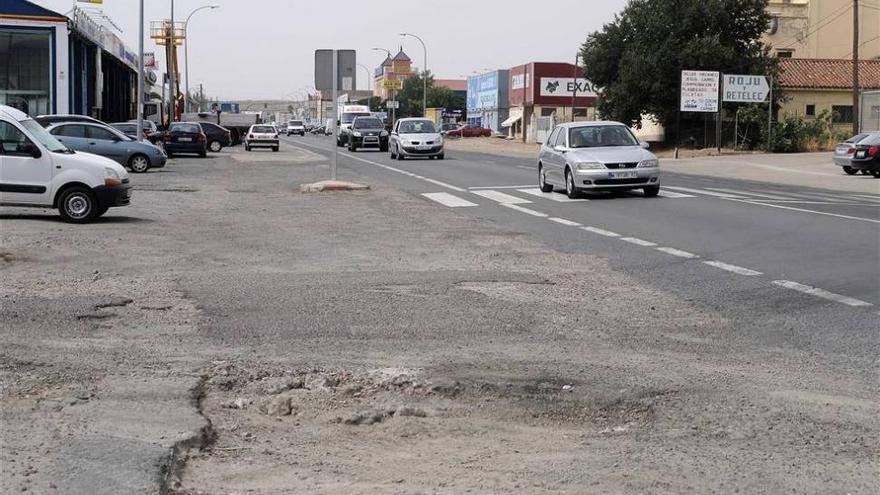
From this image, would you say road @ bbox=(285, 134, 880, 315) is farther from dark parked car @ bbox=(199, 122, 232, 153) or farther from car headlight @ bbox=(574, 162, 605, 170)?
dark parked car @ bbox=(199, 122, 232, 153)

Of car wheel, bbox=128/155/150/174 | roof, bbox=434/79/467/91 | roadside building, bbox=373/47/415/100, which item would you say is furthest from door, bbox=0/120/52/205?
roof, bbox=434/79/467/91

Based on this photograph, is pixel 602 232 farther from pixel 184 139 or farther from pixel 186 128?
pixel 186 128

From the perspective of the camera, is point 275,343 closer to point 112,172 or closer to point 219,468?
point 219,468

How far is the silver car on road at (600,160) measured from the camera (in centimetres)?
2047

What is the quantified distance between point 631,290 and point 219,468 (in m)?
5.88

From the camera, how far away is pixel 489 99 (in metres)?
111

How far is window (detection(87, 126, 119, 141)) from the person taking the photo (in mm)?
28531

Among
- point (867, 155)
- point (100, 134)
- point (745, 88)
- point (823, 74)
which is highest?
point (823, 74)

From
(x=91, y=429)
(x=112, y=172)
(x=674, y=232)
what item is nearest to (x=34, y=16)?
(x=112, y=172)

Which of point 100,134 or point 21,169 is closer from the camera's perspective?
point 21,169

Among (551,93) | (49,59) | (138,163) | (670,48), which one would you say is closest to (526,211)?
(138,163)

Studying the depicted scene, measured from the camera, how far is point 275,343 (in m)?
7.30

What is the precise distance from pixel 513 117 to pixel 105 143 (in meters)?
72.2

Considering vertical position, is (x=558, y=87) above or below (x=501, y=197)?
above
